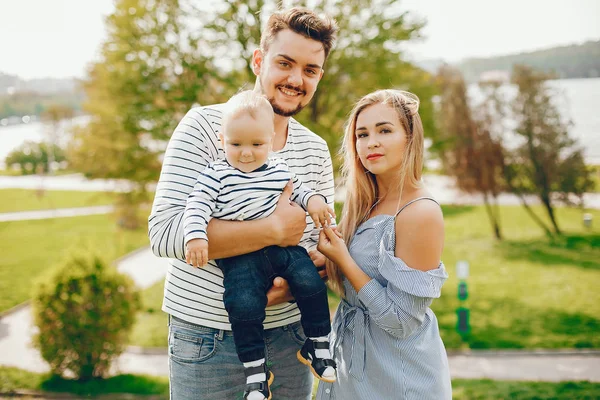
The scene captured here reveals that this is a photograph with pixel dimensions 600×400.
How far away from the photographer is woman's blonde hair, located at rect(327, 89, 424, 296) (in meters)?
2.22

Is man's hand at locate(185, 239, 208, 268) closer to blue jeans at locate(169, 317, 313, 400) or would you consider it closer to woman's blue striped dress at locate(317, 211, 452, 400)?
blue jeans at locate(169, 317, 313, 400)

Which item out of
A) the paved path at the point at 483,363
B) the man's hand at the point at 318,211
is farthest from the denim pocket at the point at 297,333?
the paved path at the point at 483,363

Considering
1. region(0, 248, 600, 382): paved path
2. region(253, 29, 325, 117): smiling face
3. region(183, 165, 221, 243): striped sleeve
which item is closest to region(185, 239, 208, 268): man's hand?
region(183, 165, 221, 243): striped sleeve

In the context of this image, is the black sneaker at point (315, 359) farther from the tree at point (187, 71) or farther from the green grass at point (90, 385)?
the tree at point (187, 71)

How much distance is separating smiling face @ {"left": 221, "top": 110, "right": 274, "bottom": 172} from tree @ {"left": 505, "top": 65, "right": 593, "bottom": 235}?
18114 millimetres

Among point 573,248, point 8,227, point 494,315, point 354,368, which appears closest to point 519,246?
point 573,248

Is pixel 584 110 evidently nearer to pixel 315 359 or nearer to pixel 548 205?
pixel 548 205

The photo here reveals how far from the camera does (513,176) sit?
1875 cm

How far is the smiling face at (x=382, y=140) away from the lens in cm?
219

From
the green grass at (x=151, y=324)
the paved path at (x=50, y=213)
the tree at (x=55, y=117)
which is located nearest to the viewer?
the green grass at (x=151, y=324)

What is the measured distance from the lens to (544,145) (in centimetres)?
1798

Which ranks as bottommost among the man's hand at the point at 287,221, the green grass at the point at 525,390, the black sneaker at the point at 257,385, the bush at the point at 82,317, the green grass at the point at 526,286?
the green grass at the point at 526,286

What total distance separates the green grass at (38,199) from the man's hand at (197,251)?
2875 centimetres

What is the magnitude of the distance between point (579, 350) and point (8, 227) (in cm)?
2528
